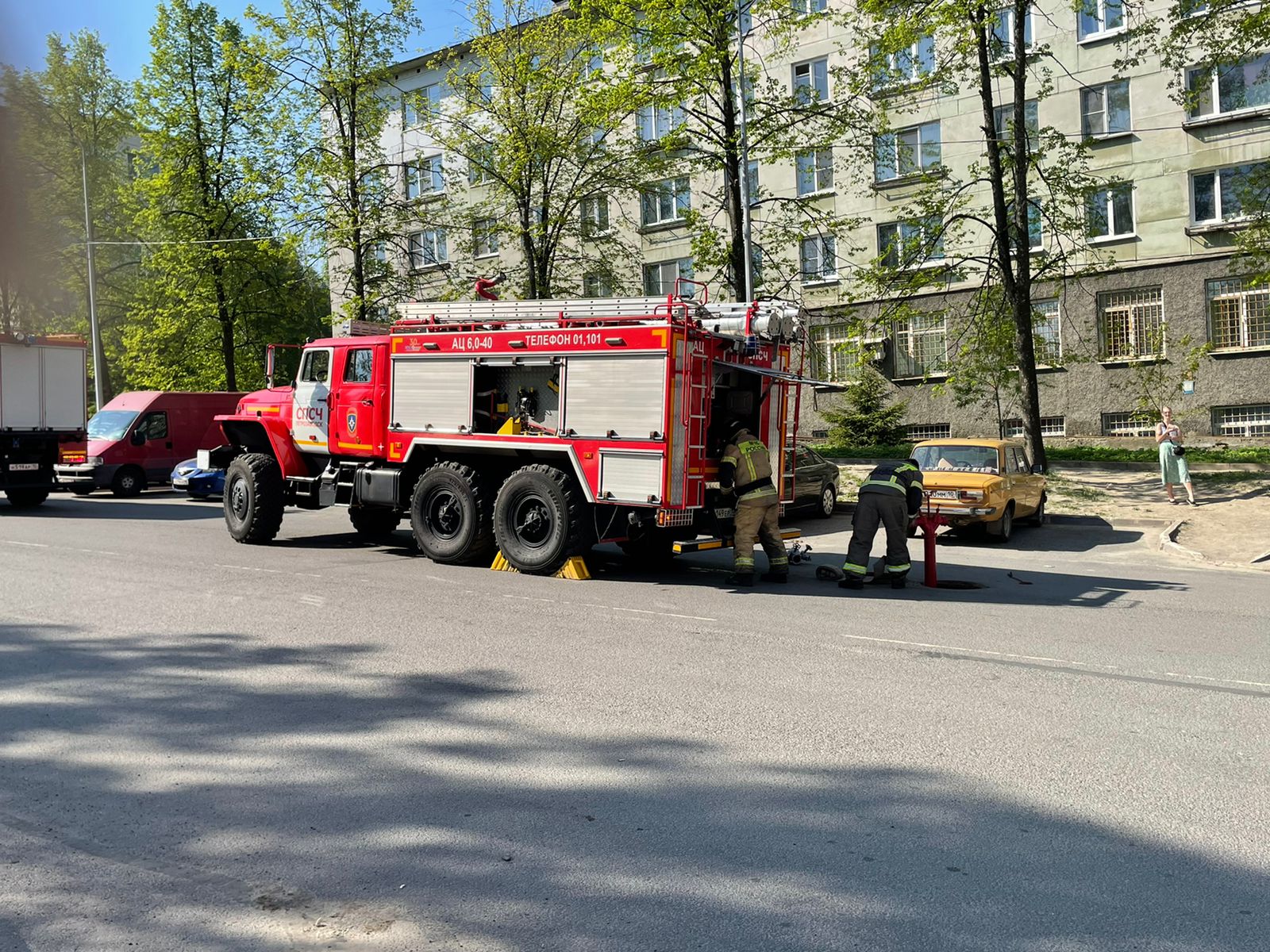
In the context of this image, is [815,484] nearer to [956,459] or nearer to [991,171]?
[956,459]

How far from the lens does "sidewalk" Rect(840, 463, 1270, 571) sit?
14695 mm

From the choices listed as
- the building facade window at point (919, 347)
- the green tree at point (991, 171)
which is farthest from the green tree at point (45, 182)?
the building facade window at point (919, 347)

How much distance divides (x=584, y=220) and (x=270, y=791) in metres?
26.6

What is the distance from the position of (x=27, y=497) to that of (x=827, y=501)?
50.7ft

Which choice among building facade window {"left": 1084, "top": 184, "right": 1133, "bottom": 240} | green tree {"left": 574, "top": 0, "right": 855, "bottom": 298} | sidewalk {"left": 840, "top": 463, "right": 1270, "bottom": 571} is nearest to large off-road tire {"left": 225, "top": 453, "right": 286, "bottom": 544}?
green tree {"left": 574, "top": 0, "right": 855, "bottom": 298}

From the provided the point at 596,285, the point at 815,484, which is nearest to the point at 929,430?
the point at 596,285

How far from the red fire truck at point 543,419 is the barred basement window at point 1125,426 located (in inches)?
786

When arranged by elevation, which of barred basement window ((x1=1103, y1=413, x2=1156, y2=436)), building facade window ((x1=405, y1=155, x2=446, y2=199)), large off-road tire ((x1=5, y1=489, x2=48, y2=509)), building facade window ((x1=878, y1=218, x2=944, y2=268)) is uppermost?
building facade window ((x1=405, y1=155, x2=446, y2=199))

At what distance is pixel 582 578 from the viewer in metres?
11.5

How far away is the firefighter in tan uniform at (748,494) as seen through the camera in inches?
437

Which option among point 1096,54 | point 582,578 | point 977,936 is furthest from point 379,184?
point 977,936

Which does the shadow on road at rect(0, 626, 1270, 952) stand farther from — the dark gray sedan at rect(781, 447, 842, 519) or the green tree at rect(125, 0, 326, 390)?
the green tree at rect(125, 0, 326, 390)

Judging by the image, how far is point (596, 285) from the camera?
3272cm

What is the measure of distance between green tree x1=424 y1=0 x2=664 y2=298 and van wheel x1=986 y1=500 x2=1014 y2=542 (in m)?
13.4
